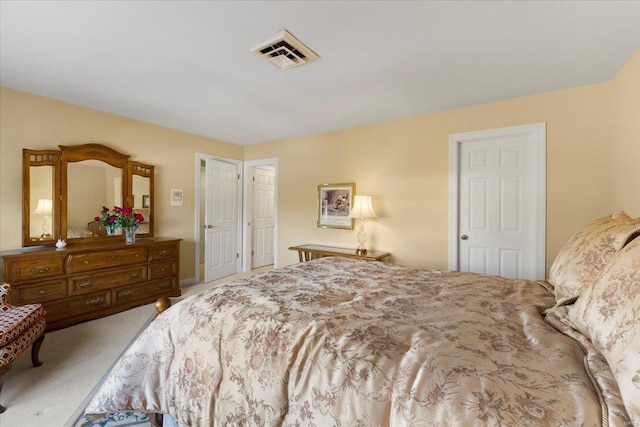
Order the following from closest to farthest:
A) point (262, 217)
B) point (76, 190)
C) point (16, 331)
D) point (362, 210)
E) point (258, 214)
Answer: point (16, 331) < point (76, 190) < point (362, 210) < point (258, 214) < point (262, 217)

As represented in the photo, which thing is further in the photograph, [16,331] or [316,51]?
[316,51]

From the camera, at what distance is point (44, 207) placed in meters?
2.97

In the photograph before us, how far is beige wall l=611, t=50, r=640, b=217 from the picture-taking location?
2.02m

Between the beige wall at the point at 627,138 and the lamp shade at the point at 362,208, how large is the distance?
221 cm

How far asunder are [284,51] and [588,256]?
7.13 ft

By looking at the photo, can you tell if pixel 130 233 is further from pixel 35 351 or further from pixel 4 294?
pixel 35 351

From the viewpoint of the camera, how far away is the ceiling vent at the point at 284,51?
190 cm

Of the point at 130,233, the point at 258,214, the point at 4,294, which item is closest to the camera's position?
the point at 4,294

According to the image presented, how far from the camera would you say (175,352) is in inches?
50.4

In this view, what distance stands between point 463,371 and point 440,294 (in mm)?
727

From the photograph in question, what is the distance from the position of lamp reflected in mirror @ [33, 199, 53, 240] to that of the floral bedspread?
262 centimetres

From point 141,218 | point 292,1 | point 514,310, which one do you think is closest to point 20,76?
point 141,218

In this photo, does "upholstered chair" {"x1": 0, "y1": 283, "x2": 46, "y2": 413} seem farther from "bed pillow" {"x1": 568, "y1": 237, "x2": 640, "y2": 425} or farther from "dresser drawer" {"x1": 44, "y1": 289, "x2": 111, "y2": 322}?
"bed pillow" {"x1": 568, "y1": 237, "x2": 640, "y2": 425}

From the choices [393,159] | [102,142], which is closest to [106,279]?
[102,142]
